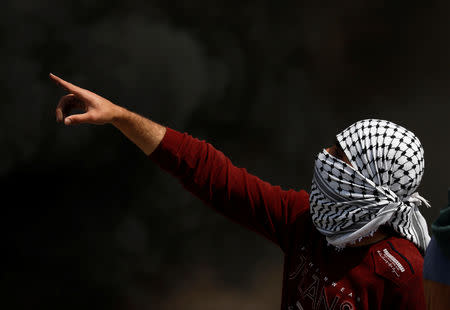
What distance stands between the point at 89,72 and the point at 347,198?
7.61 feet

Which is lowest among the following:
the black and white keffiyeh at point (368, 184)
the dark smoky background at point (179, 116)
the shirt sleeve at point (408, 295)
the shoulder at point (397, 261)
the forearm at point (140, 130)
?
the shirt sleeve at point (408, 295)

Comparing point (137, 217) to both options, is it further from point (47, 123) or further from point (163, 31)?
point (163, 31)

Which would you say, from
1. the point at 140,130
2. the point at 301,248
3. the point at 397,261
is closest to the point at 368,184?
the point at 397,261

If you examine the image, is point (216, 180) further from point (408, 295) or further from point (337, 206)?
point (408, 295)

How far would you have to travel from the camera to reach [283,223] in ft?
7.07

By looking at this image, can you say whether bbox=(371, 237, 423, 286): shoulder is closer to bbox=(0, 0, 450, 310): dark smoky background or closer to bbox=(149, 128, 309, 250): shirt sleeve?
bbox=(149, 128, 309, 250): shirt sleeve

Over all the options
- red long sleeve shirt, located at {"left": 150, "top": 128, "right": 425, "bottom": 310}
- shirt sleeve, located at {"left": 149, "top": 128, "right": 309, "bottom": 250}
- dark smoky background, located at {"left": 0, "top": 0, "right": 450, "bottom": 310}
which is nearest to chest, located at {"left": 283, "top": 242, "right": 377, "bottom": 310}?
red long sleeve shirt, located at {"left": 150, "top": 128, "right": 425, "bottom": 310}

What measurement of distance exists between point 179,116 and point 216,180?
190cm

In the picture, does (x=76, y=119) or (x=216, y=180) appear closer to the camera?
(x=76, y=119)

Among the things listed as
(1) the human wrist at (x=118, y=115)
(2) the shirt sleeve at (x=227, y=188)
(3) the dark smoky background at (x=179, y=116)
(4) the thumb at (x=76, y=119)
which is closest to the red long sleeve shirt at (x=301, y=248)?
(2) the shirt sleeve at (x=227, y=188)

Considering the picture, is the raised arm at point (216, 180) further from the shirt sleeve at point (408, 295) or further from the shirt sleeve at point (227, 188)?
the shirt sleeve at point (408, 295)

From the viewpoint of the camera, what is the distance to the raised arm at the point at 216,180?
214 cm

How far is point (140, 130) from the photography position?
7.00 ft

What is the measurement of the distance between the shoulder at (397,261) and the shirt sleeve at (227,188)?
0.34 m
